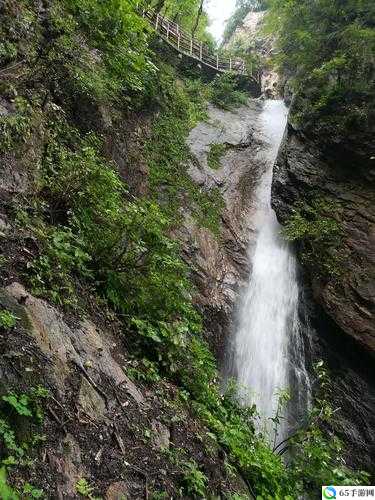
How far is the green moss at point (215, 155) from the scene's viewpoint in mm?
12867

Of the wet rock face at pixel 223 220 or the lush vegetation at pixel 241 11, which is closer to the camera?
the wet rock face at pixel 223 220

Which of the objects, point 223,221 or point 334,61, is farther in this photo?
point 223,221

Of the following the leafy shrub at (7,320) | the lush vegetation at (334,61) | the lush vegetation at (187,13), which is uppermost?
the lush vegetation at (187,13)

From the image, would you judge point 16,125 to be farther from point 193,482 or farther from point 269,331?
point 269,331

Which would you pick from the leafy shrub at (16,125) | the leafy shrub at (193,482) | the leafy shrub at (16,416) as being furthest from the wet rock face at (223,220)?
the leafy shrub at (16,416)

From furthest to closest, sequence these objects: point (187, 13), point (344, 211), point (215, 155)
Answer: point (187, 13) < point (215, 155) < point (344, 211)

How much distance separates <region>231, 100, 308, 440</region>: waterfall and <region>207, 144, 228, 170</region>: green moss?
202cm

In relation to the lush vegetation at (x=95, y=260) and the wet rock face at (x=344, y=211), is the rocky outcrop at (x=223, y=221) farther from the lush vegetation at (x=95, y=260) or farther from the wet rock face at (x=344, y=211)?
the lush vegetation at (x=95, y=260)

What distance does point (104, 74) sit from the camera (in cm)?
916

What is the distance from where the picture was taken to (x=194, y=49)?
71.7 ft

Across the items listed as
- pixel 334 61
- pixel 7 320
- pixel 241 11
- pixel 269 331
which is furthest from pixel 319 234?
pixel 241 11

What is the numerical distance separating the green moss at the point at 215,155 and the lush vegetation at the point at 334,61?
2.83 meters

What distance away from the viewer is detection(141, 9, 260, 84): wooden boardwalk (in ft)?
63.9

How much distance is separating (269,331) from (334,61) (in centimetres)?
687
